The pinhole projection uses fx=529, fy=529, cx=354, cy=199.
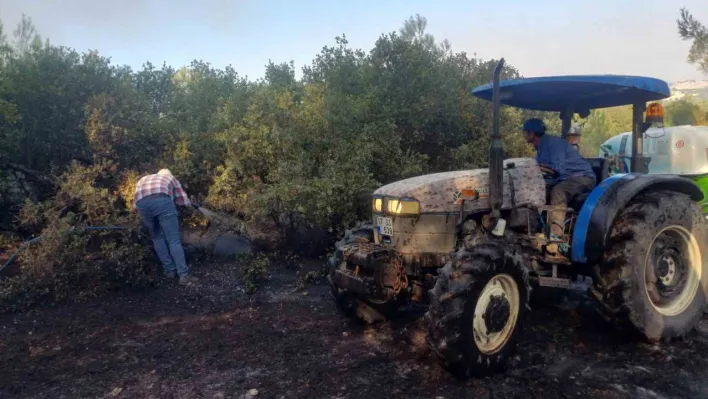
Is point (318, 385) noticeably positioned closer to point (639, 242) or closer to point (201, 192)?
point (639, 242)

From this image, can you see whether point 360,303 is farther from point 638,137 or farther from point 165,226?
point 165,226

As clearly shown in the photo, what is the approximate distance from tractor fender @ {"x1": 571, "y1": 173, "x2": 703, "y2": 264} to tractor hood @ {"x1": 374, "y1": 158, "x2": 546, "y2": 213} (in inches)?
18.2

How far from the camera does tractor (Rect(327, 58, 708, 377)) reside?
14.4 feet

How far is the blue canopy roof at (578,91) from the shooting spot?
15.5 feet

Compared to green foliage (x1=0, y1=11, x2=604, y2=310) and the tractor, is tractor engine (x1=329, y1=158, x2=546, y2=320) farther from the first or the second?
green foliage (x1=0, y1=11, x2=604, y2=310)

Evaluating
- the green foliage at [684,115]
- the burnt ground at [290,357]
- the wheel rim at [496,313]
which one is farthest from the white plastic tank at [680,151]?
the green foliage at [684,115]

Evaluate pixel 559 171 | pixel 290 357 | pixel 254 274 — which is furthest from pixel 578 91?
pixel 254 274

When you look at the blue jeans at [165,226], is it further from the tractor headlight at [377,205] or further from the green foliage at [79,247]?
the tractor headlight at [377,205]

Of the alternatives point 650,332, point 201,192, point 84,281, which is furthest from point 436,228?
point 201,192

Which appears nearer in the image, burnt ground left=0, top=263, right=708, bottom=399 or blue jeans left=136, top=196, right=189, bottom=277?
burnt ground left=0, top=263, right=708, bottom=399

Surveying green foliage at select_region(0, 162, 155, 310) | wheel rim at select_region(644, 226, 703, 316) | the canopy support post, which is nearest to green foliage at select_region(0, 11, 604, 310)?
green foliage at select_region(0, 162, 155, 310)

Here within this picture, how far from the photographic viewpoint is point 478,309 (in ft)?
13.5

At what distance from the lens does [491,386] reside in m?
4.00

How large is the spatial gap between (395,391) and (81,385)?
255 centimetres
